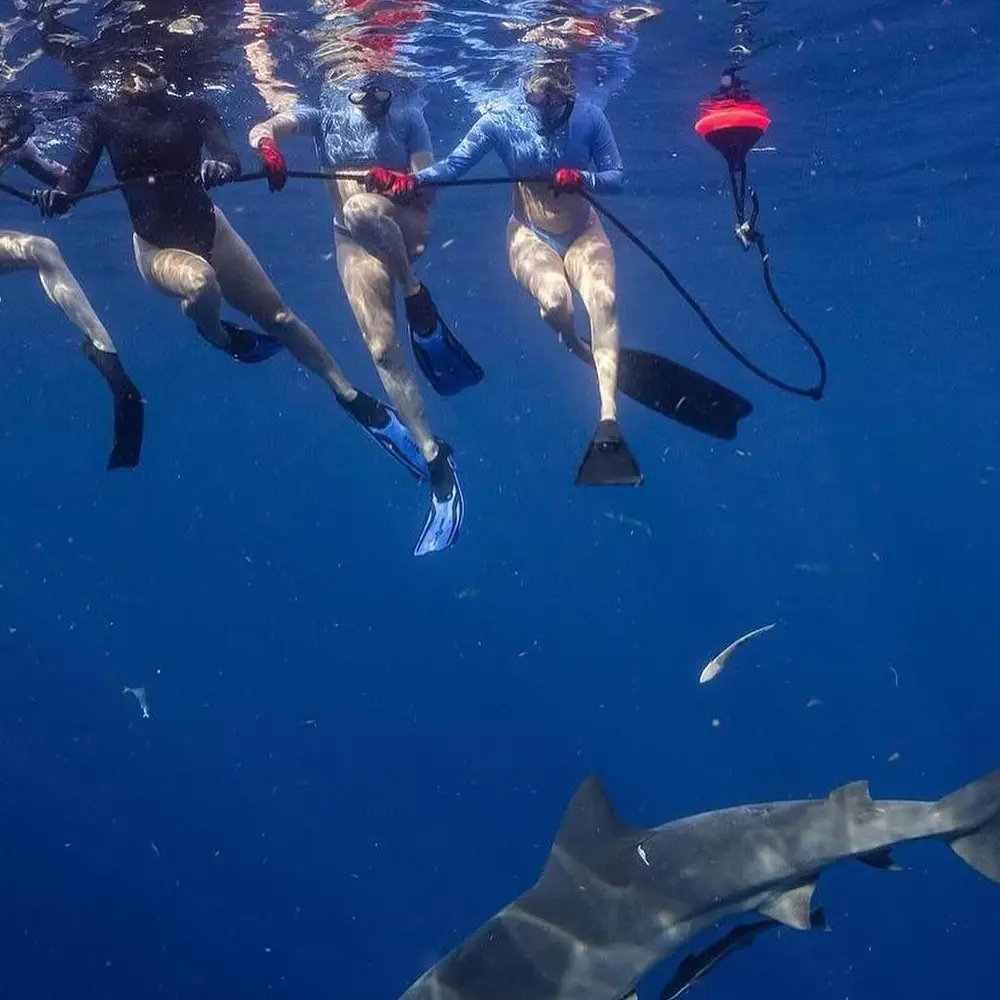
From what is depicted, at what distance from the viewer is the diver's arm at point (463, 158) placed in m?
9.47

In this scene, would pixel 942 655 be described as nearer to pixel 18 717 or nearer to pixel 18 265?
pixel 18 717

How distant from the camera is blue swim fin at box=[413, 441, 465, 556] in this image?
9.91 m

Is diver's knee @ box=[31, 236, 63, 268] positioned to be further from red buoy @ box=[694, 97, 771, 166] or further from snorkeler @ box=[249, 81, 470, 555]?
red buoy @ box=[694, 97, 771, 166]

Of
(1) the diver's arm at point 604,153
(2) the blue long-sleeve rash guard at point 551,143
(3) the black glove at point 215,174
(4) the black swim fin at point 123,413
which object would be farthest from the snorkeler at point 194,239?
(1) the diver's arm at point 604,153

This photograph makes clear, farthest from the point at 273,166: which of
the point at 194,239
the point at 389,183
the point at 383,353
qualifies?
the point at 383,353

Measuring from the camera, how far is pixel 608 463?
834cm

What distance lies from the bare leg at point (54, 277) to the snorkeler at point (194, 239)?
73 centimetres

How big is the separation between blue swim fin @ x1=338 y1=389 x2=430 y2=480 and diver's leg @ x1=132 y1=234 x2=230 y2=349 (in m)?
1.46

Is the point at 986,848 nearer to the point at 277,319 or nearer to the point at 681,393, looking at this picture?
the point at 681,393

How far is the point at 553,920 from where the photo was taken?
6496mm

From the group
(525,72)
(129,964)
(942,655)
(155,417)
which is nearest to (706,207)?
(525,72)

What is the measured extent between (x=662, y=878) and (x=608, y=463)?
339 centimetres

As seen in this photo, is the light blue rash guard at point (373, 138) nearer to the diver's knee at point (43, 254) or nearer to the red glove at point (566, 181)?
the red glove at point (566, 181)

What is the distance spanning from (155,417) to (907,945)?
158 feet
